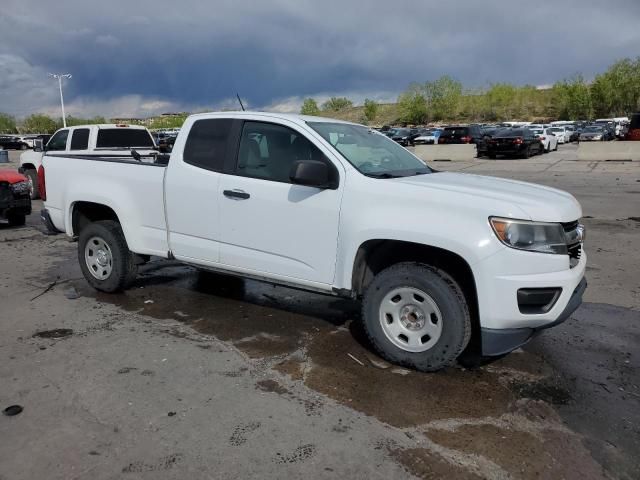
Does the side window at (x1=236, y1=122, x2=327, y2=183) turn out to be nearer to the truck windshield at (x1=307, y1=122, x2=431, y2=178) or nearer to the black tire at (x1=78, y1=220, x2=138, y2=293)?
the truck windshield at (x1=307, y1=122, x2=431, y2=178)

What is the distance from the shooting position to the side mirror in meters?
4.10

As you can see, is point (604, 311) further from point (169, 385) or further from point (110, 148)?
point (110, 148)

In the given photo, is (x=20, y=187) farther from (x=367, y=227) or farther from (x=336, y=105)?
(x=336, y=105)

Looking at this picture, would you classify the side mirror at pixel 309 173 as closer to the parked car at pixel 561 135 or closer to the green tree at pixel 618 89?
the parked car at pixel 561 135

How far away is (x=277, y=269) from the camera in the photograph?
15.1 ft

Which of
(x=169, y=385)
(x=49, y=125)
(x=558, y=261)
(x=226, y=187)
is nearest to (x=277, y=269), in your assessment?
(x=226, y=187)

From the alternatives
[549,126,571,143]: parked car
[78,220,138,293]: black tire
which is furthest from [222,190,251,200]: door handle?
[549,126,571,143]: parked car

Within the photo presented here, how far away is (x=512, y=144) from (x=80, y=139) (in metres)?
22.4

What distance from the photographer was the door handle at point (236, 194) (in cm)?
467

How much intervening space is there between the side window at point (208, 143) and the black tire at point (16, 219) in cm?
768

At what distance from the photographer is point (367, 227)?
4.06 metres

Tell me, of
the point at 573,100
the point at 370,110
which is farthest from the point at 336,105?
the point at 573,100

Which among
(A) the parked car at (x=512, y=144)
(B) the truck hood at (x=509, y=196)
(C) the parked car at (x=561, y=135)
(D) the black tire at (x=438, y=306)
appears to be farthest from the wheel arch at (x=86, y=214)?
(C) the parked car at (x=561, y=135)

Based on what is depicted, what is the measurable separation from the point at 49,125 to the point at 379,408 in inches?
5757
